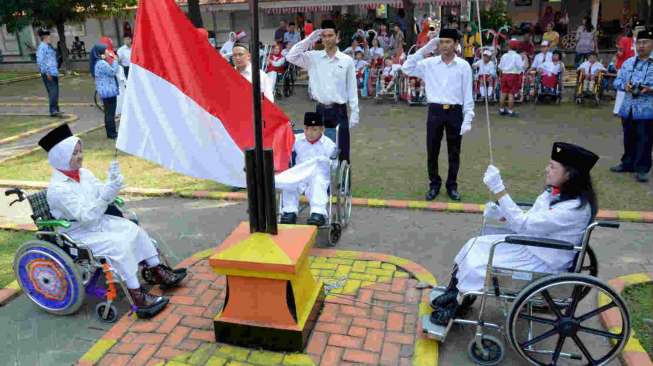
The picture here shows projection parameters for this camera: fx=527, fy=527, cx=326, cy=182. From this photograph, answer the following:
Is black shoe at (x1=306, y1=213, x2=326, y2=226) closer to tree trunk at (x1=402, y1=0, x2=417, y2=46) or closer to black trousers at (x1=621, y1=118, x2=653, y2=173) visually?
black trousers at (x1=621, y1=118, x2=653, y2=173)

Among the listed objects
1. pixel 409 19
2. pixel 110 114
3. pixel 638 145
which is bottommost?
pixel 638 145

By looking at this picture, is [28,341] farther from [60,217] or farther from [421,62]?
[421,62]

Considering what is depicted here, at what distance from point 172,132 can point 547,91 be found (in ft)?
35.2

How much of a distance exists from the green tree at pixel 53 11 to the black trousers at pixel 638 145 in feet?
63.0

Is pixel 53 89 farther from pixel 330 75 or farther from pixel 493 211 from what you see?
pixel 493 211

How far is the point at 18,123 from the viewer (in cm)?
1200

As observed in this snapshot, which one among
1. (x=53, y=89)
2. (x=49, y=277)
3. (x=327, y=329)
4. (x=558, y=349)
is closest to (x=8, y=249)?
(x=49, y=277)

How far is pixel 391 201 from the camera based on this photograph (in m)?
6.49

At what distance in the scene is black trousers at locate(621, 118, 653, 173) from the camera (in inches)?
278

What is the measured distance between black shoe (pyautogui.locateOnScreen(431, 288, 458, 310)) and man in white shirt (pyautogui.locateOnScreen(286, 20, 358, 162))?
2816mm

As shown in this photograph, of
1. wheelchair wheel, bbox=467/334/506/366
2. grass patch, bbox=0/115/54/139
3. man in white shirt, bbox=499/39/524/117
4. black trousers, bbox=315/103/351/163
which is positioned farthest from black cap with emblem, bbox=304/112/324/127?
grass patch, bbox=0/115/54/139

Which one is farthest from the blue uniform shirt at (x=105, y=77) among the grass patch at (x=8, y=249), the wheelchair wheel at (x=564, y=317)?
the wheelchair wheel at (x=564, y=317)

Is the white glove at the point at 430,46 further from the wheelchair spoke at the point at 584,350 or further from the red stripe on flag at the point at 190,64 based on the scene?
the wheelchair spoke at the point at 584,350

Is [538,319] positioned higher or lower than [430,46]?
lower
